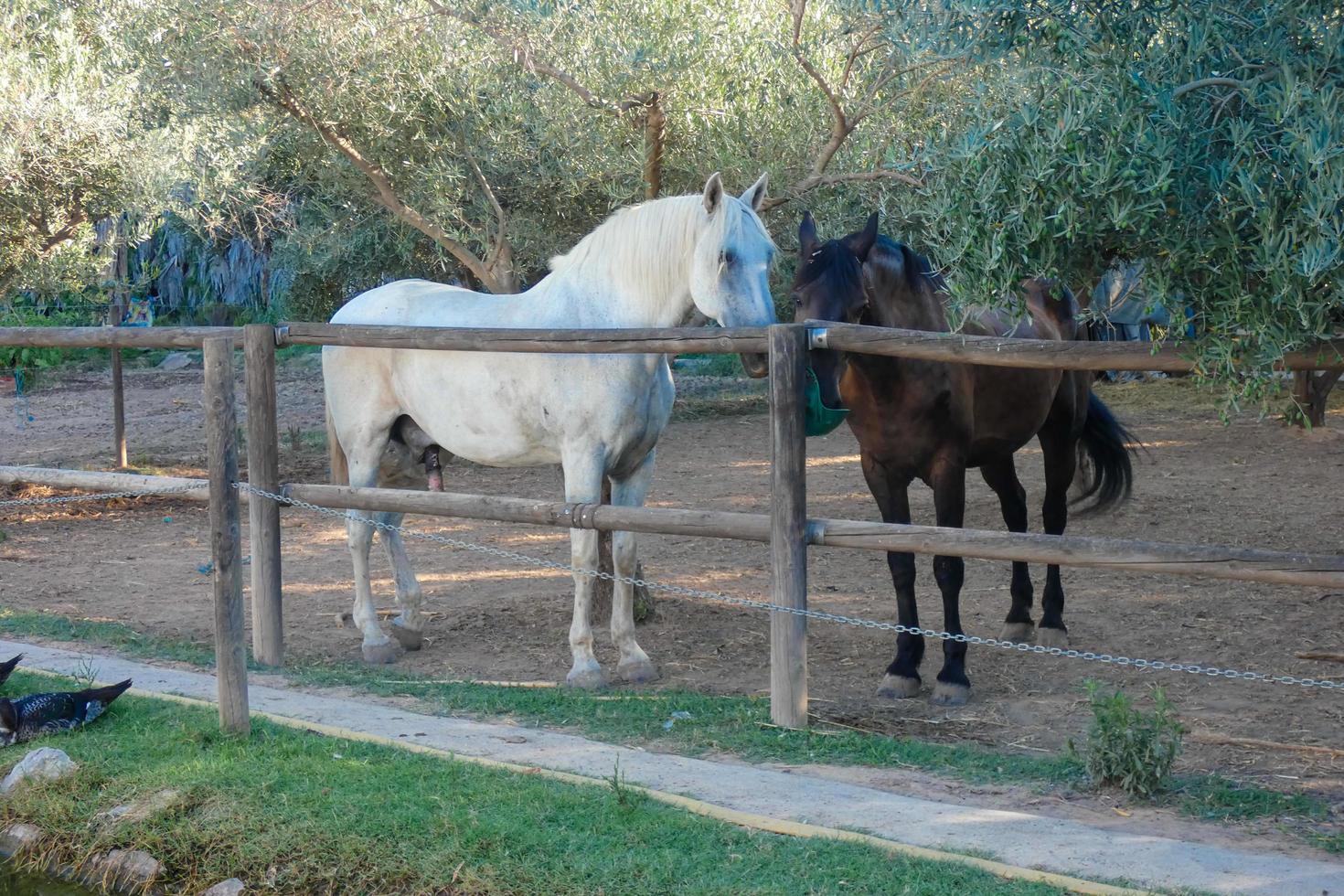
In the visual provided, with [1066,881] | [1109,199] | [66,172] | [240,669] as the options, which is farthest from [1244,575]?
[66,172]

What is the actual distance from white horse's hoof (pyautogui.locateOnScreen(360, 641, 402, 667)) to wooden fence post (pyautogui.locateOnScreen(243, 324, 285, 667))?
0.40 meters

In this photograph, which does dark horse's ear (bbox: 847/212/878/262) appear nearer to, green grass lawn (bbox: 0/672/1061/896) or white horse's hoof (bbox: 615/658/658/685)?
white horse's hoof (bbox: 615/658/658/685)

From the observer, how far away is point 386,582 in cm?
779

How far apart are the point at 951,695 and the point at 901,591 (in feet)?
1.60

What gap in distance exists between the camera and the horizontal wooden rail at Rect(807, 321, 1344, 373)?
3439mm

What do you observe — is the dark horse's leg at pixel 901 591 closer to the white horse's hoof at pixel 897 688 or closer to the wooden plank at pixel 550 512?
the white horse's hoof at pixel 897 688

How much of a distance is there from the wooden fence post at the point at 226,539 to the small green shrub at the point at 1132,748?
2.96 metres

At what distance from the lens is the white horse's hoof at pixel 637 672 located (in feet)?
18.0

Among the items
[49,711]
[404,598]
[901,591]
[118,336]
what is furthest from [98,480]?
[901,591]

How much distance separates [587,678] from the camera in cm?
537

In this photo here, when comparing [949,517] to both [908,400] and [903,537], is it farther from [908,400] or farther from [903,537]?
[903,537]

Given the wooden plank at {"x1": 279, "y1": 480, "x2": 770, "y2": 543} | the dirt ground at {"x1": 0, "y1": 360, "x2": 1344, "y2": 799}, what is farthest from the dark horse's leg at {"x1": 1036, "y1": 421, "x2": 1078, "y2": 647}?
the wooden plank at {"x1": 279, "y1": 480, "x2": 770, "y2": 543}

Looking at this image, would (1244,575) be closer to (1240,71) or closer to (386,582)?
(1240,71)

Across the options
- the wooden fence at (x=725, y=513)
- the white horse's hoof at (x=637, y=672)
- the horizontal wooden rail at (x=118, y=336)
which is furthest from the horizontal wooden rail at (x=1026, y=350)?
the horizontal wooden rail at (x=118, y=336)
